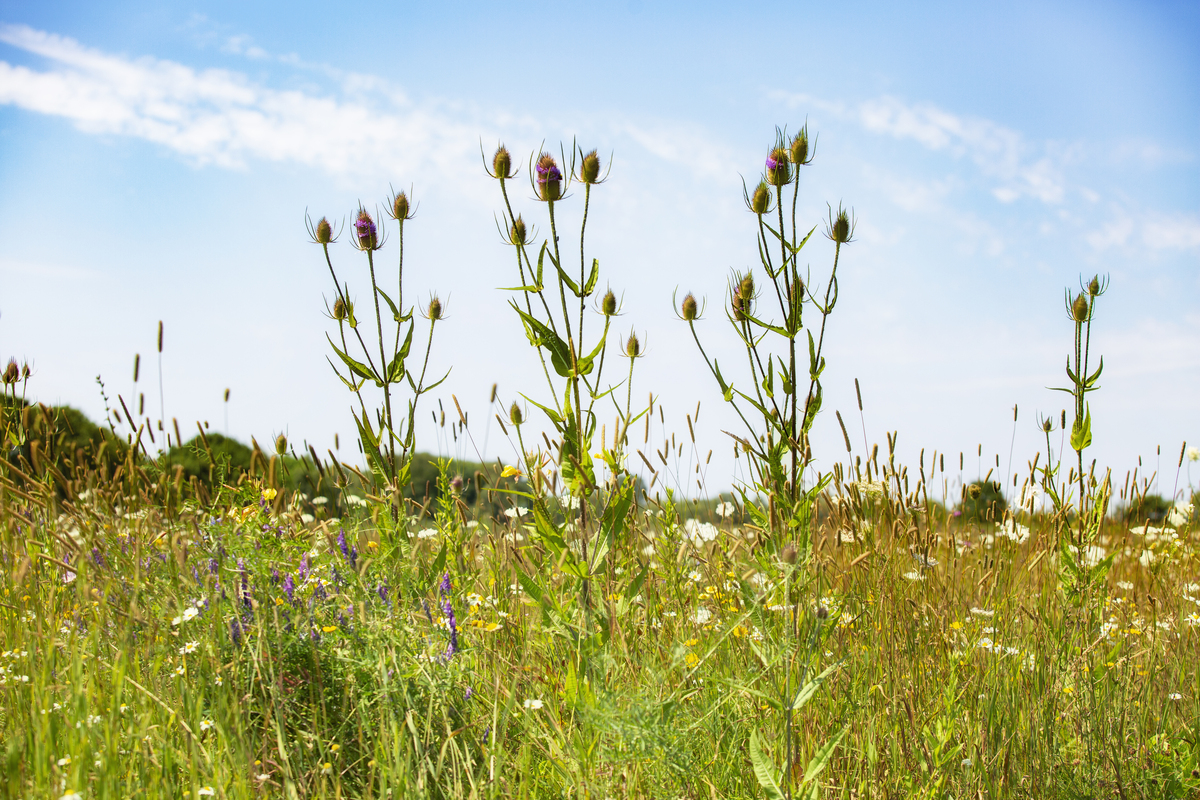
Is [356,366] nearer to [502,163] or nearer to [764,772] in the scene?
[502,163]

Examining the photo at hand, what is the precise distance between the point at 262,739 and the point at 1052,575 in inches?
141

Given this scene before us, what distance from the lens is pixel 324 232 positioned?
3.77 metres

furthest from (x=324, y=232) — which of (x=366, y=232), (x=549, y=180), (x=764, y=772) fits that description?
(x=764, y=772)

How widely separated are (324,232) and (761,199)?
2.12m

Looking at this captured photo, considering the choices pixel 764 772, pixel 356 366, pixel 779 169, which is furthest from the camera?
pixel 356 366

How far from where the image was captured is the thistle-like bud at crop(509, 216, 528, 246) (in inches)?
108

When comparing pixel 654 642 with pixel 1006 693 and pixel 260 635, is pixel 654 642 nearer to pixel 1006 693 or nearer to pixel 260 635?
pixel 1006 693

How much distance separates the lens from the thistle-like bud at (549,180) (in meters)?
2.70

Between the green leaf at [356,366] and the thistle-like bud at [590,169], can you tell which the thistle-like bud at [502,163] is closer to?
the thistle-like bud at [590,169]

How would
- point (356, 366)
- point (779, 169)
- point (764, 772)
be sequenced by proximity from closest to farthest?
point (764, 772), point (779, 169), point (356, 366)

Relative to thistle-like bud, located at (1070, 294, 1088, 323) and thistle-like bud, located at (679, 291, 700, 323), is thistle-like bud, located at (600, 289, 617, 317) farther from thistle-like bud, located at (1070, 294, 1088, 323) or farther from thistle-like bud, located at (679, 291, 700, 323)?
thistle-like bud, located at (1070, 294, 1088, 323)

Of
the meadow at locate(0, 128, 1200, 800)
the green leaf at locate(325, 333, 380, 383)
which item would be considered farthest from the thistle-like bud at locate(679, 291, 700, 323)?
the green leaf at locate(325, 333, 380, 383)

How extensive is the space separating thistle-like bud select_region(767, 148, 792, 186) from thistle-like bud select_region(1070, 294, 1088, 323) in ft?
6.17

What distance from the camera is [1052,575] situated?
12.8 ft
